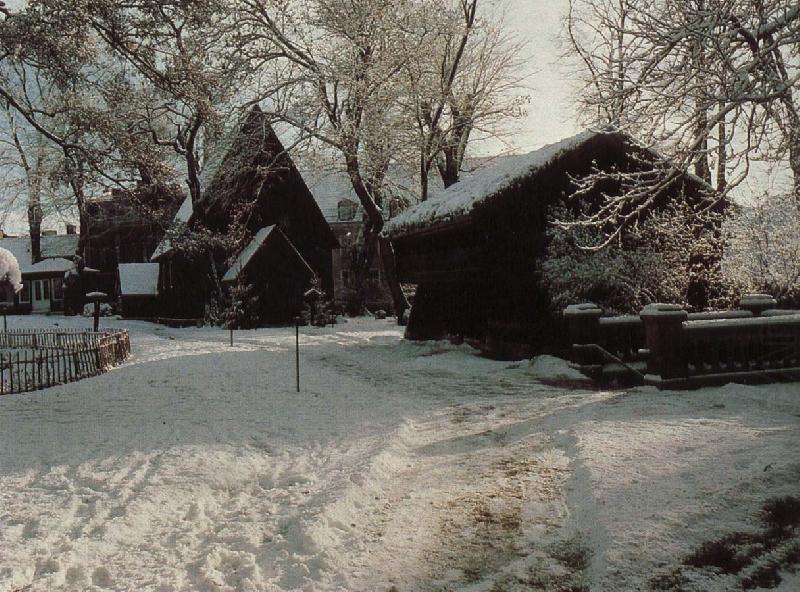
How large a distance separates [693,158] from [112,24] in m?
9.20

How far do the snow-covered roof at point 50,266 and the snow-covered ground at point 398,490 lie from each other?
4493 cm

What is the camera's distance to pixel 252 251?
31906 millimetres

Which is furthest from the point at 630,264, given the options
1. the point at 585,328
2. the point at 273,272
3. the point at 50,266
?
the point at 50,266

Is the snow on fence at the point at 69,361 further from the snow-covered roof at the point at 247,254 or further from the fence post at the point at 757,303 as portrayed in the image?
the fence post at the point at 757,303

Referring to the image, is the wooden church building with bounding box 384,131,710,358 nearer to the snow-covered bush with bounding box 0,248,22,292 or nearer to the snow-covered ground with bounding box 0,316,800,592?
the snow-covered ground with bounding box 0,316,800,592

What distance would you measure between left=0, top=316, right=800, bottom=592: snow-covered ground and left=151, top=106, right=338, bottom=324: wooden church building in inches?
810

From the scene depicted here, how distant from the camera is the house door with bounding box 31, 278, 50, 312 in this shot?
52250 mm

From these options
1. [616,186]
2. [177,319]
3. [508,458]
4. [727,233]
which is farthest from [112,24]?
[177,319]

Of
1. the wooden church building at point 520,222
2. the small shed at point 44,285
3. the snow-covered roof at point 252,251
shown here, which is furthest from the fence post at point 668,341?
the small shed at point 44,285

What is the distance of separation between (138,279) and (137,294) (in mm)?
1383

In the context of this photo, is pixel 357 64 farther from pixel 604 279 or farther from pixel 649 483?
pixel 649 483

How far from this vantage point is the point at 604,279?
592 inches

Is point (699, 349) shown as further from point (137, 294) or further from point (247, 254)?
point (137, 294)

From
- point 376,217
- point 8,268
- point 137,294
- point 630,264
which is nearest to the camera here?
point 630,264
